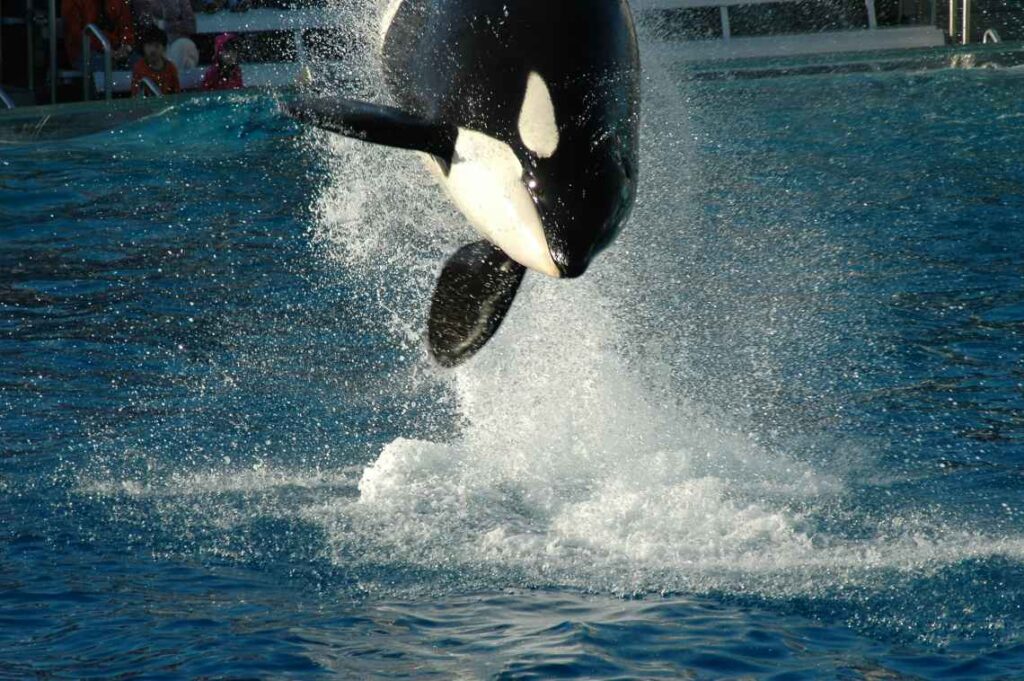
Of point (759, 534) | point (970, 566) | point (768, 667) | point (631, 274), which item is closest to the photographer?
point (768, 667)

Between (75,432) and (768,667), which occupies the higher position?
(75,432)

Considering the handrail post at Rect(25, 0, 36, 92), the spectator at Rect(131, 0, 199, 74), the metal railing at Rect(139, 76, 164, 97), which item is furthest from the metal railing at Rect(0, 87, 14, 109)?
the spectator at Rect(131, 0, 199, 74)

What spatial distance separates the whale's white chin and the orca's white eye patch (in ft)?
0.32

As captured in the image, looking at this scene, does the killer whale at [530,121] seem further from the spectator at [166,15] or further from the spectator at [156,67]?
the spectator at [166,15]

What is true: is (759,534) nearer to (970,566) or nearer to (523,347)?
(970,566)

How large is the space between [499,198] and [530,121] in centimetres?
32

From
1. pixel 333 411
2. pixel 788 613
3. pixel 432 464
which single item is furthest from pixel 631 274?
pixel 788 613

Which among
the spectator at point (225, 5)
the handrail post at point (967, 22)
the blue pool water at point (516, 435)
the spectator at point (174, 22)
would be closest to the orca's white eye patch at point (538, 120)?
the blue pool water at point (516, 435)

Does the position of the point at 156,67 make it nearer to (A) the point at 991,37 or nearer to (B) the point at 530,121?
(A) the point at 991,37

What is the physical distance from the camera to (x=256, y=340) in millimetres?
10039

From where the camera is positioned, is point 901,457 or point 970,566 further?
point 901,457

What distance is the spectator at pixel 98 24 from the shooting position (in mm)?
18344

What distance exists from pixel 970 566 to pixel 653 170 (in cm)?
1040

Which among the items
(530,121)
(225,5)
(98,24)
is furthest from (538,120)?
(225,5)
